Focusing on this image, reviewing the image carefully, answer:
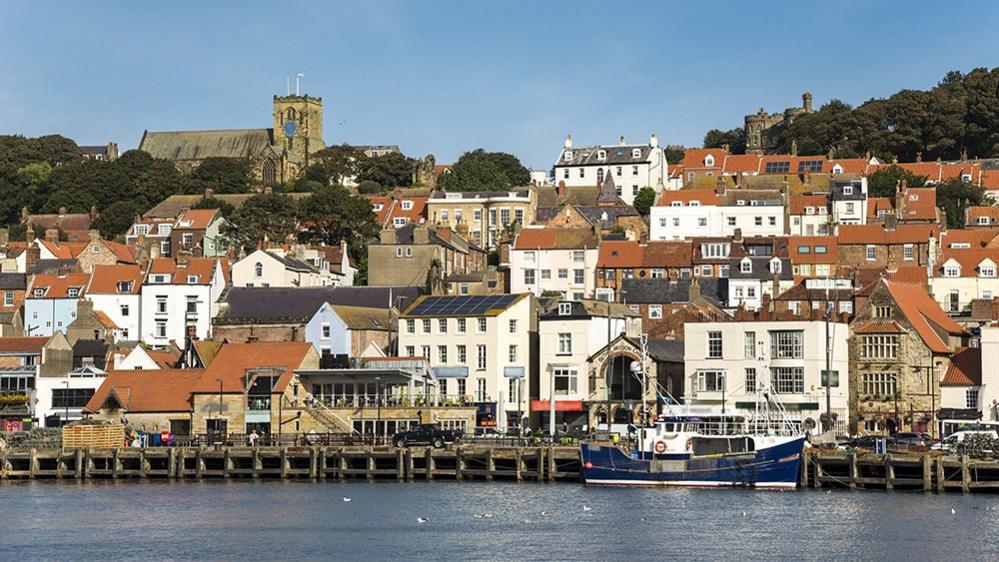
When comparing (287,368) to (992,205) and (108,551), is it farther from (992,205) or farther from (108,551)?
(992,205)

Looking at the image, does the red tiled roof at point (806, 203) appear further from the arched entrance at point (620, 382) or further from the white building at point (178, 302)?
the arched entrance at point (620, 382)

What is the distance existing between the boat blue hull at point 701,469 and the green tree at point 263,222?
67064 millimetres

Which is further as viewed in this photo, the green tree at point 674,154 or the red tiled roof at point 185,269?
the green tree at point 674,154

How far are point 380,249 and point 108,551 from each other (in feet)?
211

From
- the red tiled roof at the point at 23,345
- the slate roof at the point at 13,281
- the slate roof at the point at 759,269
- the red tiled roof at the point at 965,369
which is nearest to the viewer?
the red tiled roof at the point at 965,369

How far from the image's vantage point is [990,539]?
56.8 m

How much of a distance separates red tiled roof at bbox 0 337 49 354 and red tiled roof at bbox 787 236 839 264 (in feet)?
162

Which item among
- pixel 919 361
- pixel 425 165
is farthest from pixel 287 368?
pixel 425 165

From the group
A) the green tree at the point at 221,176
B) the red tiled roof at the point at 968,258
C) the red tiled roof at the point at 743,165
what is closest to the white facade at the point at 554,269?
the red tiled roof at the point at 968,258

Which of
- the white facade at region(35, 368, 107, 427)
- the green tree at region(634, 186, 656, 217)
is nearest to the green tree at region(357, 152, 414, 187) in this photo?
the green tree at region(634, 186, 656, 217)

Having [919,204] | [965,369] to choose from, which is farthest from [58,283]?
[919,204]

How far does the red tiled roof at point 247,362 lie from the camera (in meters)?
87.8

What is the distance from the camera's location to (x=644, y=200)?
145m

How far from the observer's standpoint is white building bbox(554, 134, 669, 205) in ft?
502
